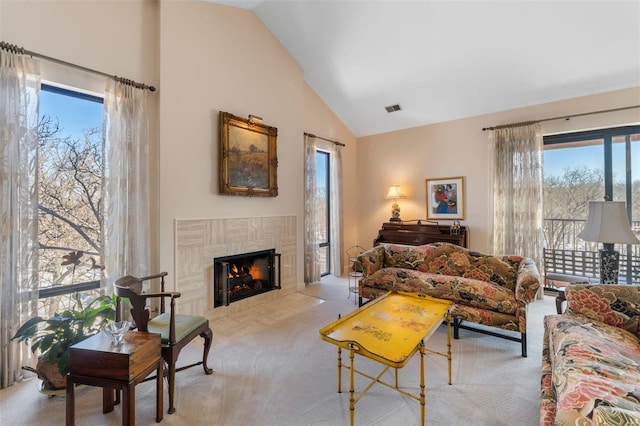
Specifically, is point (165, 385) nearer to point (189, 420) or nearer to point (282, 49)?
point (189, 420)

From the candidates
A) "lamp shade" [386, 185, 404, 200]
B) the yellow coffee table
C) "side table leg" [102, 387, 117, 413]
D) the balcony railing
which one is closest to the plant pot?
"side table leg" [102, 387, 117, 413]

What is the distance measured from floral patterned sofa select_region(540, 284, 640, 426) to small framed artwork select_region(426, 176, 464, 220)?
304 centimetres

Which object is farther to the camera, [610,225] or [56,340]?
[610,225]

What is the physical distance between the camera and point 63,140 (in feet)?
8.98

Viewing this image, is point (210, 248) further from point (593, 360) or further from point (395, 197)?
point (395, 197)

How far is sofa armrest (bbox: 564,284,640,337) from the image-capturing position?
2.00 m

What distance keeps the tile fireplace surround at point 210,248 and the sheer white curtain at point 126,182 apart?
1.24 ft

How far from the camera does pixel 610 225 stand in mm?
2539

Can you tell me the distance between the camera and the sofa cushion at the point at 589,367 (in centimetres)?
115

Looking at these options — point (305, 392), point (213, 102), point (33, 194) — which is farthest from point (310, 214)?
point (33, 194)

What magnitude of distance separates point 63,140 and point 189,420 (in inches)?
108

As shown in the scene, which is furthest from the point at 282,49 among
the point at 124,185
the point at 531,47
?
the point at 531,47

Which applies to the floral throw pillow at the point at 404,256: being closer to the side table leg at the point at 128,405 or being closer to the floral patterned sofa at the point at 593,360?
the floral patterned sofa at the point at 593,360

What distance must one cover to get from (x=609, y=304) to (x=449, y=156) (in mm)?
3613
